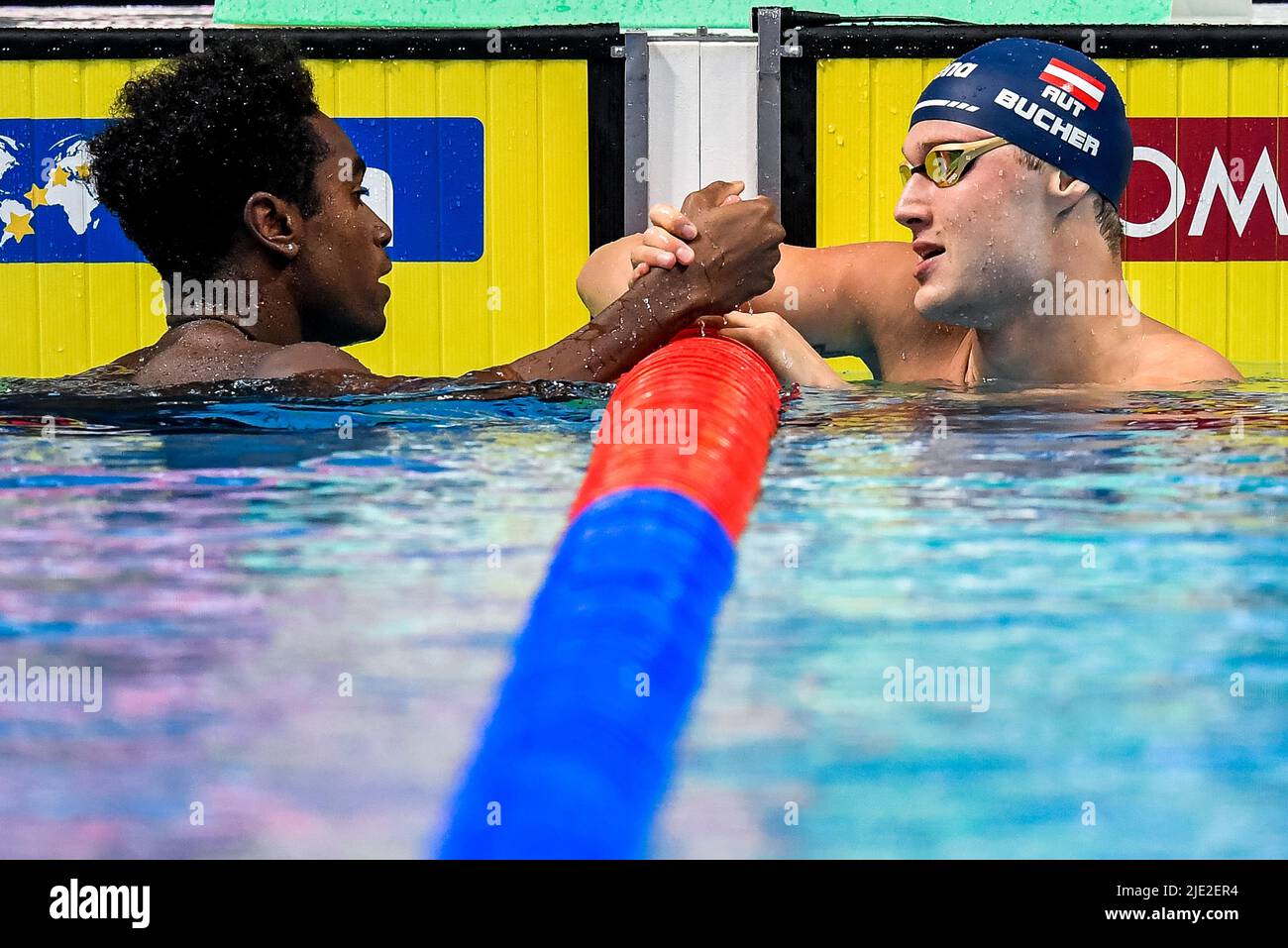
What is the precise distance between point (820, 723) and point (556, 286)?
16.3 feet

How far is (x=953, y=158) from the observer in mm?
3314

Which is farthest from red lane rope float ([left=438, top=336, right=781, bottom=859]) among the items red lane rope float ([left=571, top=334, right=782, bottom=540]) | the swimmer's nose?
the swimmer's nose

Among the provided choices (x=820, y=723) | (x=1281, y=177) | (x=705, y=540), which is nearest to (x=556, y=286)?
(x=1281, y=177)

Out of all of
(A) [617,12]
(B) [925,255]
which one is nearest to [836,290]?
(B) [925,255]

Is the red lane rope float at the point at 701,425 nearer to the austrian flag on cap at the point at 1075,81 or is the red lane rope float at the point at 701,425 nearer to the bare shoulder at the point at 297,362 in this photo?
the bare shoulder at the point at 297,362

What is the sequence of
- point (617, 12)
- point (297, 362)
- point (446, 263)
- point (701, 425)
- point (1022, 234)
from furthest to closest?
point (617, 12) < point (446, 263) < point (1022, 234) < point (297, 362) < point (701, 425)

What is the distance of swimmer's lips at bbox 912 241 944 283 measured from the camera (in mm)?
3270

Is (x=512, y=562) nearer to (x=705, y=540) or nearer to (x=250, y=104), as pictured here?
(x=705, y=540)

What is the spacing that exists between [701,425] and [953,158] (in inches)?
50.7

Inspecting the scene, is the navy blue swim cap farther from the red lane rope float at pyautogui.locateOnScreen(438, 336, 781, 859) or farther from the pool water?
the red lane rope float at pyautogui.locateOnScreen(438, 336, 781, 859)

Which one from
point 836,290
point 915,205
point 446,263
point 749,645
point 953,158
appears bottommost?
point 749,645

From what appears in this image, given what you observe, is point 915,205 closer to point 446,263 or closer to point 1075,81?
point 1075,81

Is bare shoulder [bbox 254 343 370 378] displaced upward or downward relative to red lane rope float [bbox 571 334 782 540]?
upward

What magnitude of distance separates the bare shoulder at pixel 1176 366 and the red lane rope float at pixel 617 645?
49.9 inches
